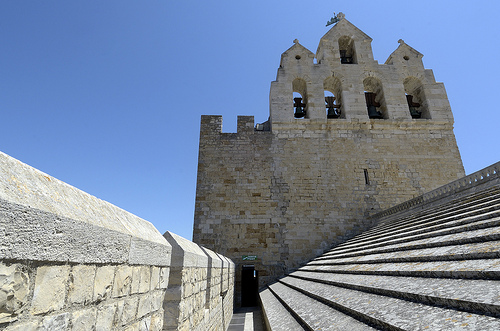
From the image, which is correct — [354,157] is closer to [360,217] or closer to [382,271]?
[360,217]

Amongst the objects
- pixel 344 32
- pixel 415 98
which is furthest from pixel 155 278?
pixel 415 98

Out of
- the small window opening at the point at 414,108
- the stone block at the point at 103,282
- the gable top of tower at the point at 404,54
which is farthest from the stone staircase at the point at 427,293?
the gable top of tower at the point at 404,54

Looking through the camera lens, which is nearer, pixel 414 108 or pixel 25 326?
pixel 25 326

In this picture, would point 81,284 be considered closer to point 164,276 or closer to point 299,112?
point 164,276

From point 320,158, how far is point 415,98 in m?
6.43

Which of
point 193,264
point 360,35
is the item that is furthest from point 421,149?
point 193,264

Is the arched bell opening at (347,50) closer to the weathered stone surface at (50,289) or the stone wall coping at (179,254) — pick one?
the stone wall coping at (179,254)

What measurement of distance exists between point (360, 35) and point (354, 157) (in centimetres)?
666

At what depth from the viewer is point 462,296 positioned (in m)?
1.54

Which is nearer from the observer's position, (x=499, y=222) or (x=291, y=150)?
(x=499, y=222)

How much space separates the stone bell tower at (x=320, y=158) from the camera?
9789 mm

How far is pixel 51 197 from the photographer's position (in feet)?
3.47

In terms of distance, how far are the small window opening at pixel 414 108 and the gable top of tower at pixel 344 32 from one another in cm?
357

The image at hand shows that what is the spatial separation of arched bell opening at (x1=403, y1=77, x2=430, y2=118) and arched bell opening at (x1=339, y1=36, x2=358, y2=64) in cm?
284
